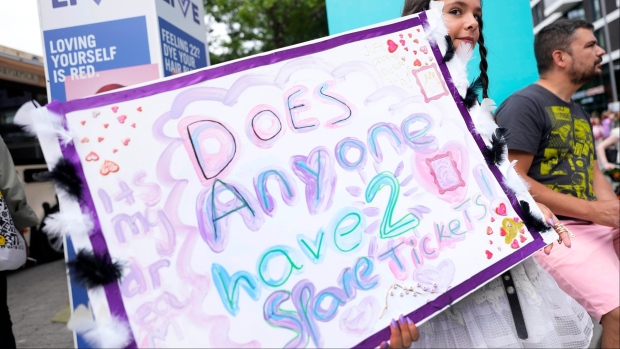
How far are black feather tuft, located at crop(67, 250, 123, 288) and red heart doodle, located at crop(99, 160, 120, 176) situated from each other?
185 millimetres

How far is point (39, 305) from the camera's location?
19.5 ft

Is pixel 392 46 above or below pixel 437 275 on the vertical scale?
above

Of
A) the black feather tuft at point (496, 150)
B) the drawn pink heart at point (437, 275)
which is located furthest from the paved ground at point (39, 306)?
the drawn pink heart at point (437, 275)

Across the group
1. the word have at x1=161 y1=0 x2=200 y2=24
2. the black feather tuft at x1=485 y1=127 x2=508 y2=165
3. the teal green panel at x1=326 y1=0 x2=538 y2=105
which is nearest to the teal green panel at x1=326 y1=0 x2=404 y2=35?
the teal green panel at x1=326 y1=0 x2=538 y2=105

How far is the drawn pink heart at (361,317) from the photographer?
1.32 meters

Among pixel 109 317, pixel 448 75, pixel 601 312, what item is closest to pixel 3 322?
pixel 109 317

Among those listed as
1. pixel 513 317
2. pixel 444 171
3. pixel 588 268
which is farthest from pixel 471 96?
pixel 588 268

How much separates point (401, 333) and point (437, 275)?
0.18m

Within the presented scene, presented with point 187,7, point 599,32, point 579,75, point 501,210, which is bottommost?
point 501,210

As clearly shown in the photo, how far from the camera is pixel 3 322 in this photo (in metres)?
2.35

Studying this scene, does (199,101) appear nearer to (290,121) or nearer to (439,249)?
(290,121)

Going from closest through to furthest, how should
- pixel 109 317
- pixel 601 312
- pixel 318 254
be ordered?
pixel 109 317 < pixel 318 254 < pixel 601 312

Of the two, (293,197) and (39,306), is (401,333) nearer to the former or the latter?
(293,197)

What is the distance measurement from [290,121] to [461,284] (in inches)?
23.6
